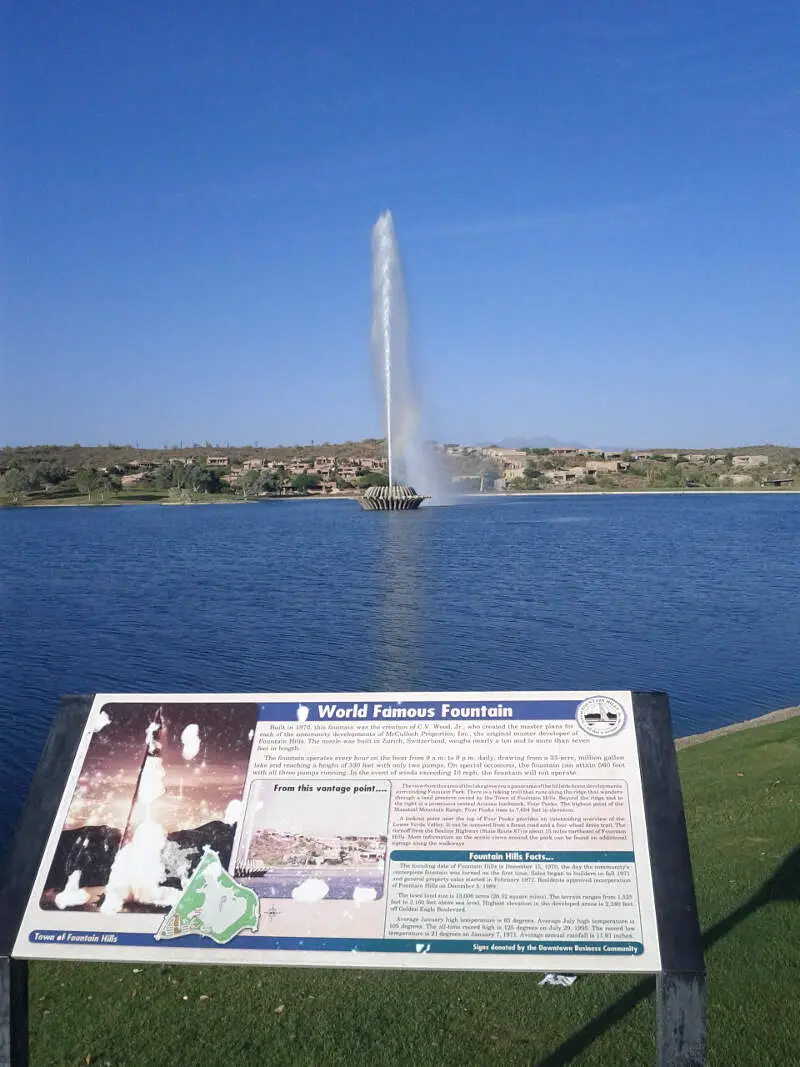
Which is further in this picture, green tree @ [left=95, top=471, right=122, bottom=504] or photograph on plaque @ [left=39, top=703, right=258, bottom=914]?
green tree @ [left=95, top=471, right=122, bottom=504]

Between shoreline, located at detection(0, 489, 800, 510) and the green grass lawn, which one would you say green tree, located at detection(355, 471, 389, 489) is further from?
the green grass lawn

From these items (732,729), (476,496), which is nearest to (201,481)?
(476,496)

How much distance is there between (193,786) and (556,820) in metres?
1.66

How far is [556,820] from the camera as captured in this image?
4.52m

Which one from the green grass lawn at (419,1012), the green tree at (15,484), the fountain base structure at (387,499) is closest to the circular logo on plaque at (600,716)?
the green grass lawn at (419,1012)

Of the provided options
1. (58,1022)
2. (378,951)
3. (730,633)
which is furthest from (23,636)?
(378,951)

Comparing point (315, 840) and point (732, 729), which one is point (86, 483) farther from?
point (315, 840)

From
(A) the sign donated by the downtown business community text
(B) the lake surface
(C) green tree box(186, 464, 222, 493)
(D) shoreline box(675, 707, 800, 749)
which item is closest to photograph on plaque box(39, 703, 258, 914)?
(A) the sign donated by the downtown business community text

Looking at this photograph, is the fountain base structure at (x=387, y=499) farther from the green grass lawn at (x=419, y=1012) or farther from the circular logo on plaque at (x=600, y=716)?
the circular logo on plaque at (x=600, y=716)

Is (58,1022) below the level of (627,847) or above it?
below

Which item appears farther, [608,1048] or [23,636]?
[23,636]

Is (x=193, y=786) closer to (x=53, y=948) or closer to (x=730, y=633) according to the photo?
(x=53, y=948)

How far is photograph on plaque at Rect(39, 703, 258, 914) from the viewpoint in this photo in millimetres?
4523

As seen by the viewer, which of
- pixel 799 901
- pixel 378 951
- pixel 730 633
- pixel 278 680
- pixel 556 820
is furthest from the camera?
pixel 730 633
